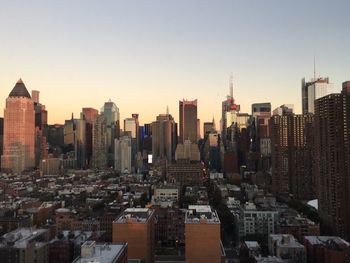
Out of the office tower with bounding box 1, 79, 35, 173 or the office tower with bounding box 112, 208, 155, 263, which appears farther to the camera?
the office tower with bounding box 1, 79, 35, 173

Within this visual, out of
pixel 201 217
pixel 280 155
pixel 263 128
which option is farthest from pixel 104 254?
pixel 263 128

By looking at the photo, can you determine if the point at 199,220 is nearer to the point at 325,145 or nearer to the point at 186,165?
the point at 325,145

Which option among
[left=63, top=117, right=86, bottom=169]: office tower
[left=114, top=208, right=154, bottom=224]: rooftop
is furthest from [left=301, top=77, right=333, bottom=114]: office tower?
[left=114, top=208, right=154, bottom=224]: rooftop

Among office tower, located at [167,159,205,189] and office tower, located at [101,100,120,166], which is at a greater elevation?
office tower, located at [101,100,120,166]

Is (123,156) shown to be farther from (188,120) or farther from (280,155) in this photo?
(280,155)

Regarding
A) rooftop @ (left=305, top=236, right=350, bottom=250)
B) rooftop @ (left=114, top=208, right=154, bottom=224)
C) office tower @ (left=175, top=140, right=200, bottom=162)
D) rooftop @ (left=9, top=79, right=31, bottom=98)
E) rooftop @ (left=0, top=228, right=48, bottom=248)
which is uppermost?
rooftop @ (left=9, top=79, right=31, bottom=98)

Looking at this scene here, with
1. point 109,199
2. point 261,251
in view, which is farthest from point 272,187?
point 261,251

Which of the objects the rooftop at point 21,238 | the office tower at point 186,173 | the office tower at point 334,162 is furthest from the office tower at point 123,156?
the rooftop at point 21,238

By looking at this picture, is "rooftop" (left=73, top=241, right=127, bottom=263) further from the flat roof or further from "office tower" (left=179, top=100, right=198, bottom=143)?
"office tower" (left=179, top=100, right=198, bottom=143)
